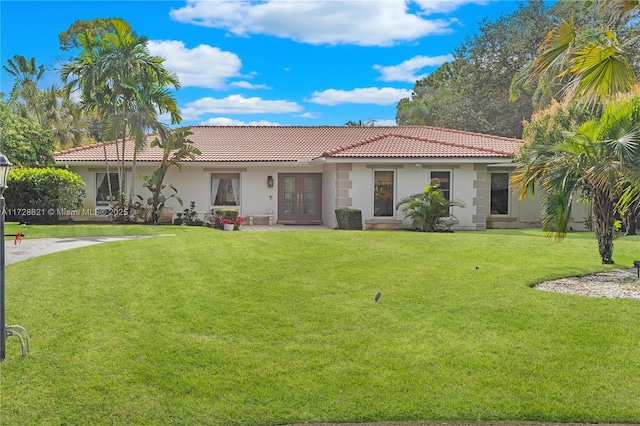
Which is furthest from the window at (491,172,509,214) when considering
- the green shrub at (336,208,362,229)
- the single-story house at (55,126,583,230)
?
the green shrub at (336,208,362,229)

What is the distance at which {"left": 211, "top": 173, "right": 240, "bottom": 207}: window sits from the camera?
23.9m

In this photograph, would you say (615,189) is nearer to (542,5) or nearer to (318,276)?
(318,276)

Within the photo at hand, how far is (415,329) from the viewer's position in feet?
23.7

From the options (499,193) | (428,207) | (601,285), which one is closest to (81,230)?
(428,207)

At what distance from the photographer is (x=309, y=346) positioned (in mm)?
6719

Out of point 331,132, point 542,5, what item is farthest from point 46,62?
point 542,5

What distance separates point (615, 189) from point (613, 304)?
118 inches

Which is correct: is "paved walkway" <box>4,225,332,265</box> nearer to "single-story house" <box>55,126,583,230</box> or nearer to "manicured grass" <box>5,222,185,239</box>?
"manicured grass" <box>5,222,185,239</box>

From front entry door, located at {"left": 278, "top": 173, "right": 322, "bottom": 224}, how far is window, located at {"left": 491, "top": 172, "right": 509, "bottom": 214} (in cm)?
684

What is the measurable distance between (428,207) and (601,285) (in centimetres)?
956

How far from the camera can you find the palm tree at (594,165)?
390 inches

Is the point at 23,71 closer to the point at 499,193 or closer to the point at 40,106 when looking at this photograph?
the point at 40,106

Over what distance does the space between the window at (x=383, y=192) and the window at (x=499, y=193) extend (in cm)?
475

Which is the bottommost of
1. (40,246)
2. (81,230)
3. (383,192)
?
(40,246)
